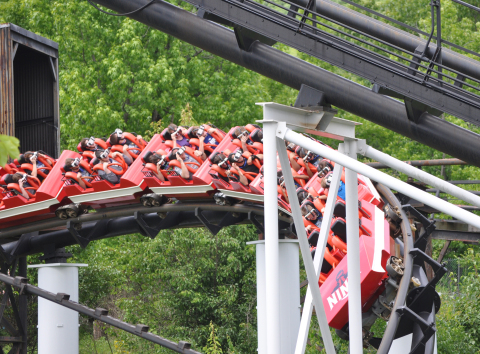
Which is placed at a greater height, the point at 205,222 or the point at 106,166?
the point at 106,166

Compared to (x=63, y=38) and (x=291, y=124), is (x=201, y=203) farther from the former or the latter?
(x=63, y=38)

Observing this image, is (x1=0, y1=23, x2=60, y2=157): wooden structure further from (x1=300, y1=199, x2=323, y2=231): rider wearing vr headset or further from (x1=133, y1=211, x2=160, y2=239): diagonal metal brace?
(x1=300, y1=199, x2=323, y2=231): rider wearing vr headset

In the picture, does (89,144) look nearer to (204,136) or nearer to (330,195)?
(204,136)

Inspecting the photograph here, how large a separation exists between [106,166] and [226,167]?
1.55 meters

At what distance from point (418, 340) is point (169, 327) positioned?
7106 mm

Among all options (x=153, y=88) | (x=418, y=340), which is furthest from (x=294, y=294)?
(x=153, y=88)

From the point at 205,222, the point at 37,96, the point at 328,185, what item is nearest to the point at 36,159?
the point at 205,222

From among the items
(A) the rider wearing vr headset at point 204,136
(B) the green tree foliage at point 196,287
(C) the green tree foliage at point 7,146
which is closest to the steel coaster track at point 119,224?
(A) the rider wearing vr headset at point 204,136

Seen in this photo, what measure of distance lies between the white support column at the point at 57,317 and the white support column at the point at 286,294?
248 centimetres

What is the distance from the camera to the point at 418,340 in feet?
12.6

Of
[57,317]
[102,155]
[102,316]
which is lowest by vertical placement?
[57,317]

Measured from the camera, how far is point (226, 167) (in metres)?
6.52

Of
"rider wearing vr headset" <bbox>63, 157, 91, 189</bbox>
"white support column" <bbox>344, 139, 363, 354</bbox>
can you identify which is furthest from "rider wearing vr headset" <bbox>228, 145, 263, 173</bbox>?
"white support column" <bbox>344, 139, 363, 354</bbox>

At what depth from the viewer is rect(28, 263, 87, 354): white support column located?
751cm
